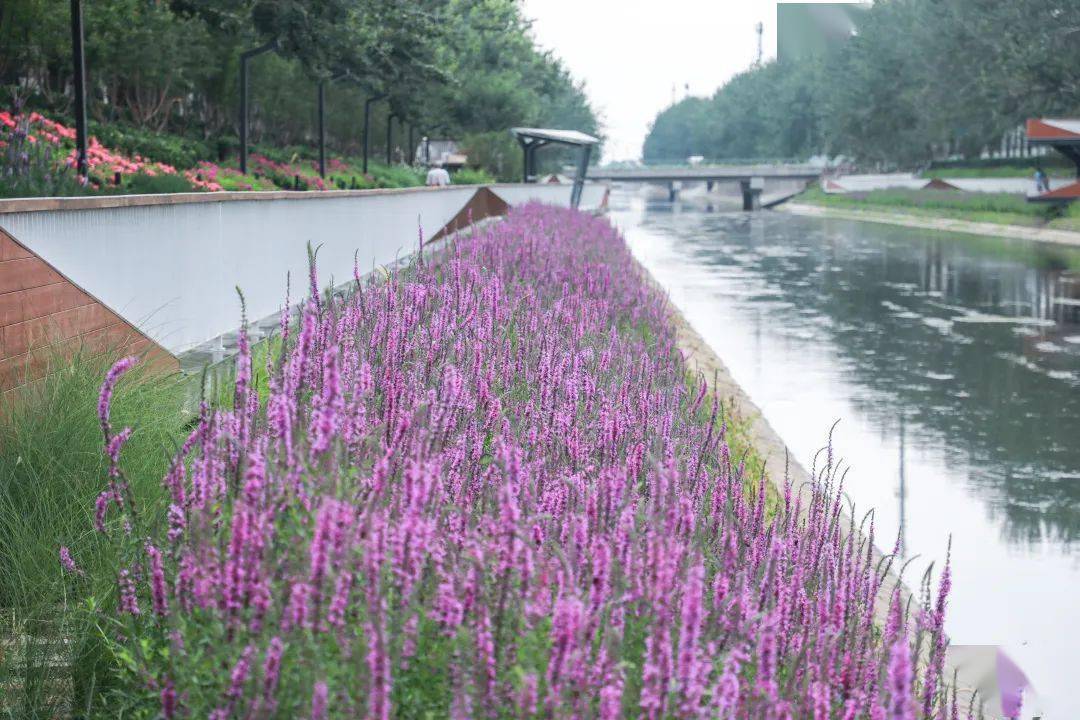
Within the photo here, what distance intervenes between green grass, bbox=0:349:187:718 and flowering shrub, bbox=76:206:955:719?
0.26 metres

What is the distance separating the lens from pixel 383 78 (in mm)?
40406

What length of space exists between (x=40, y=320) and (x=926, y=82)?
80063mm

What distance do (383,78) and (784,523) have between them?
3645cm

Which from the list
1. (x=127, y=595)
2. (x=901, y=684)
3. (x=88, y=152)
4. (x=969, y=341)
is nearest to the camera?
(x=901, y=684)

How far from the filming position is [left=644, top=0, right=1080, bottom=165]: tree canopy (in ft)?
188

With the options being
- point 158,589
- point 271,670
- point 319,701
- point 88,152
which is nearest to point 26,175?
point 88,152

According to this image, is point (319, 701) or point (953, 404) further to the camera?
point (953, 404)

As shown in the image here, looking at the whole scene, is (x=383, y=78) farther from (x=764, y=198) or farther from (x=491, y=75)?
(x=764, y=198)

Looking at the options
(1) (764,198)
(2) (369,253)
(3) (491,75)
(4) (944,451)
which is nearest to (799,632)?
(4) (944,451)

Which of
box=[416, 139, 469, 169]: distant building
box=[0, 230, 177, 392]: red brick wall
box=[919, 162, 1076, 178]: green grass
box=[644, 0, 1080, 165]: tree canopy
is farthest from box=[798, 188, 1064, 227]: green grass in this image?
box=[0, 230, 177, 392]: red brick wall

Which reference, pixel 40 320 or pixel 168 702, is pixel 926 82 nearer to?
pixel 40 320

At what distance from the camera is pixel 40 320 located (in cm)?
756

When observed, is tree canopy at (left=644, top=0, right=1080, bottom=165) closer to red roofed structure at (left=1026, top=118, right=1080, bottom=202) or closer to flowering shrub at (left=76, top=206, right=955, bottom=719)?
red roofed structure at (left=1026, top=118, right=1080, bottom=202)

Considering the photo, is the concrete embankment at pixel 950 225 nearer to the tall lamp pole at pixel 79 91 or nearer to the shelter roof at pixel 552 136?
the shelter roof at pixel 552 136
